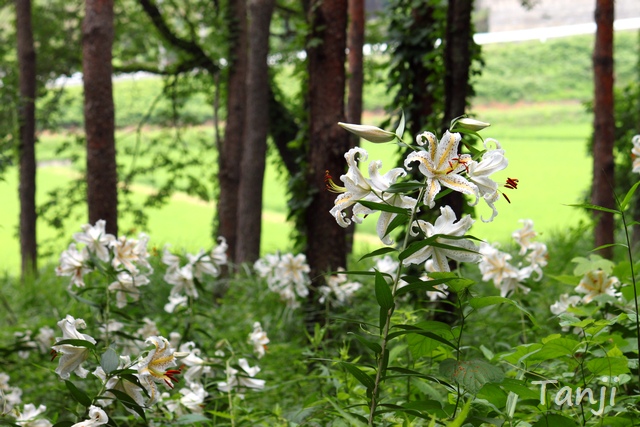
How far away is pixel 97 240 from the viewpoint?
3006 millimetres

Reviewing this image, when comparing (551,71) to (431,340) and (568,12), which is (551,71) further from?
(431,340)

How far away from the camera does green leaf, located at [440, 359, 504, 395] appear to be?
150 centimetres

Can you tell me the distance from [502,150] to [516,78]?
95.1 ft

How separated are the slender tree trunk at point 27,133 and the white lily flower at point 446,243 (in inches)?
315

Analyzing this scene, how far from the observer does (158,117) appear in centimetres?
1295

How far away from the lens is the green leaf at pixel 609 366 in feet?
5.50

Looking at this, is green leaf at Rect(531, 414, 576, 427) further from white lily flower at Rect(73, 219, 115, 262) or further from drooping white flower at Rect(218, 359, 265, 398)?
Answer: white lily flower at Rect(73, 219, 115, 262)

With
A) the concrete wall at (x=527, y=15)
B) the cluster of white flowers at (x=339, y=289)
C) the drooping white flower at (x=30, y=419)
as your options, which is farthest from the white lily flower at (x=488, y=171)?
the concrete wall at (x=527, y=15)

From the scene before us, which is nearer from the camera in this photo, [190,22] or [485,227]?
[190,22]

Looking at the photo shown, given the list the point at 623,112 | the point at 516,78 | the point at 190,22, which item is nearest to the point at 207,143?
the point at 190,22

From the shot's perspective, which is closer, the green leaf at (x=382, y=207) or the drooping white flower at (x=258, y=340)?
the green leaf at (x=382, y=207)

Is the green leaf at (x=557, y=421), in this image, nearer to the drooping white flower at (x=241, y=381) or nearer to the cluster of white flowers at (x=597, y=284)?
the cluster of white flowers at (x=597, y=284)

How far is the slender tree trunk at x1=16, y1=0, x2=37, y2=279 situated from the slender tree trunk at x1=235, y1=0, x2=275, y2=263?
9.47ft

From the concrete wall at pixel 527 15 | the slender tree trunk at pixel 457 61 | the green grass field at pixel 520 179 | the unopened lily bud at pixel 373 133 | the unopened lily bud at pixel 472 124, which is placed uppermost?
the concrete wall at pixel 527 15
